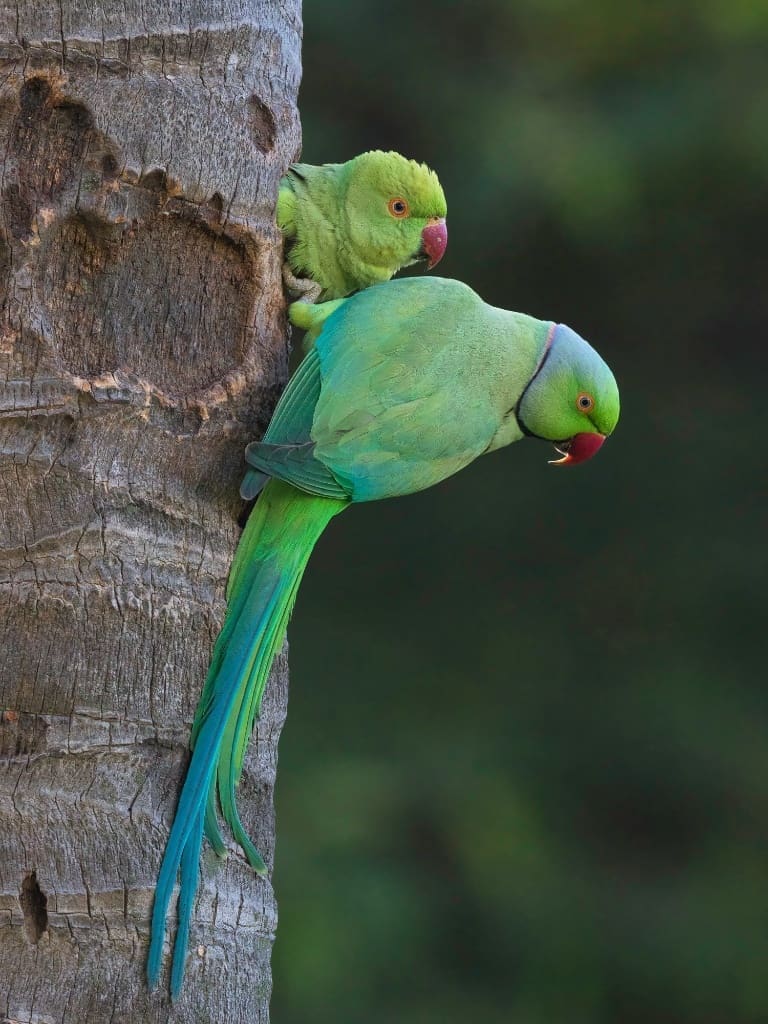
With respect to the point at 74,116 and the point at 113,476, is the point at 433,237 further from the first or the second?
the point at 113,476

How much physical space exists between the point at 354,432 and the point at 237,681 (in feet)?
1.60

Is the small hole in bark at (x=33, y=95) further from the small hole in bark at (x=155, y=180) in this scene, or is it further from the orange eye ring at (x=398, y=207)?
the orange eye ring at (x=398, y=207)

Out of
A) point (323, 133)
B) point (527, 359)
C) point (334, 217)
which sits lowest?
point (527, 359)

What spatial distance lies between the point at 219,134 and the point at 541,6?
18.6ft

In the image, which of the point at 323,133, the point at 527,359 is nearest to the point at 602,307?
the point at 323,133

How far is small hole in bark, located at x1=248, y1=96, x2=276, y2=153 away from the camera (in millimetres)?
2639

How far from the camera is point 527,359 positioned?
9.70 feet

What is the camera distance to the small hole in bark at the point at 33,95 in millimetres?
2445

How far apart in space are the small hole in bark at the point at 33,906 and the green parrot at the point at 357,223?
3.79 feet

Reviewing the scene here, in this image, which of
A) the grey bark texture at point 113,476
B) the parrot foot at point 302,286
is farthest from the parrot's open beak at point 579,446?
the grey bark texture at point 113,476

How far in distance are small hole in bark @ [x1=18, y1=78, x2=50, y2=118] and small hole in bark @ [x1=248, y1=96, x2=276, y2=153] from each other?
0.35 meters

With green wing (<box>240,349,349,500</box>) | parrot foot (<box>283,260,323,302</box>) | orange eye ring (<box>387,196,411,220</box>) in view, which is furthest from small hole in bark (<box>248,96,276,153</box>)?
orange eye ring (<box>387,196,411,220</box>)

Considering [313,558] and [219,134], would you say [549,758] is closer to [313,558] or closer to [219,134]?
[313,558]

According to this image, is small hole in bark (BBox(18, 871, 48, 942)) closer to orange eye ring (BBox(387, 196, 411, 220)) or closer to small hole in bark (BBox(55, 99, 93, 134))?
small hole in bark (BBox(55, 99, 93, 134))
